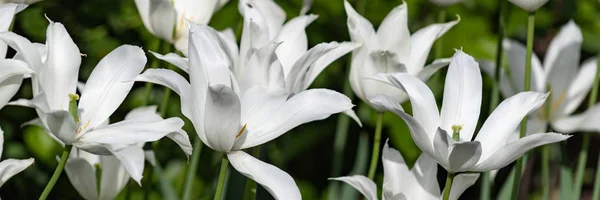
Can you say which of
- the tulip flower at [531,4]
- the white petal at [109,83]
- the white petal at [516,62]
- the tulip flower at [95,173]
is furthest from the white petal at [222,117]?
the white petal at [516,62]

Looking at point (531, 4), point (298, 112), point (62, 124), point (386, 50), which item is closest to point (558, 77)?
point (531, 4)

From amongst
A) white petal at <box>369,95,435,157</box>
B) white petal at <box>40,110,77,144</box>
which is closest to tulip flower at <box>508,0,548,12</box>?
white petal at <box>369,95,435,157</box>

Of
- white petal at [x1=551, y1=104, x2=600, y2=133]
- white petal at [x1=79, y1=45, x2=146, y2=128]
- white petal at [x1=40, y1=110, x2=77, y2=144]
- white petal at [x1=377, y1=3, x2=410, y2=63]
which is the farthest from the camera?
white petal at [x1=551, y1=104, x2=600, y2=133]

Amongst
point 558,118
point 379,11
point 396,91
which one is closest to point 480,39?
point 379,11

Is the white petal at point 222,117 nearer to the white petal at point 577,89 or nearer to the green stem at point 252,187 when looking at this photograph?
the green stem at point 252,187

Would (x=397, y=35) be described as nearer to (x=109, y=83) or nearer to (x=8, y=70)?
(x=109, y=83)

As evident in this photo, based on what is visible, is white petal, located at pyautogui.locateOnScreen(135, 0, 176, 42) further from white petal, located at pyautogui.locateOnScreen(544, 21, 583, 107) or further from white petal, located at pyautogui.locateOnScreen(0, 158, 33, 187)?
white petal, located at pyautogui.locateOnScreen(544, 21, 583, 107)

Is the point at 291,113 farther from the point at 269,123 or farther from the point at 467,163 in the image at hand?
the point at 467,163

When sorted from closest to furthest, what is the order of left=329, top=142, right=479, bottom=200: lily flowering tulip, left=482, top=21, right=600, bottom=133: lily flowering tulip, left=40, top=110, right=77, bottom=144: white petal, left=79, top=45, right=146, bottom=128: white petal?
left=40, top=110, right=77, bottom=144: white petal
left=79, top=45, right=146, bottom=128: white petal
left=329, top=142, right=479, bottom=200: lily flowering tulip
left=482, top=21, right=600, bottom=133: lily flowering tulip
